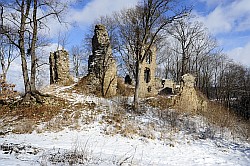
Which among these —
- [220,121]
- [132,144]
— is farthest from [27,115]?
[220,121]

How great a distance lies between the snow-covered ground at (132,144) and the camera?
7797 mm

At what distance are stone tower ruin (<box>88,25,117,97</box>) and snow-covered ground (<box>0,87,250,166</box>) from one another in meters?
4.58

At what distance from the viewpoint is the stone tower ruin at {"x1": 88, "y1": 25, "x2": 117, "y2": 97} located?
18.5m

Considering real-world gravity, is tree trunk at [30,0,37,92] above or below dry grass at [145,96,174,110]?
above

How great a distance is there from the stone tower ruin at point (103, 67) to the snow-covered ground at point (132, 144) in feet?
15.0

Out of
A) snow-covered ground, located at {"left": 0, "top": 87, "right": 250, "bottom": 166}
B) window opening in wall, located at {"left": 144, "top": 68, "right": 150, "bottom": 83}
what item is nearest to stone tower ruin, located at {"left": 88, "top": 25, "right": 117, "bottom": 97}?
snow-covered ground, located at {"left": 0, "top": 87, "right": 250, "bottom": 166}

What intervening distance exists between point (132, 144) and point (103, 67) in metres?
9.28

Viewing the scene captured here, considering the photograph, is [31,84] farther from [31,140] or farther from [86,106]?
[31,140]

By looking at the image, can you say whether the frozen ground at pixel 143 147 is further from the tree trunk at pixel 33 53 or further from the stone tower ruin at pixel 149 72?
the stone tower ruin at pixel 149 72

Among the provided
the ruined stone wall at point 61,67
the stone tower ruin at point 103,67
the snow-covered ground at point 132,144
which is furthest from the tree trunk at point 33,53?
the ruined stone wall at point 61,67

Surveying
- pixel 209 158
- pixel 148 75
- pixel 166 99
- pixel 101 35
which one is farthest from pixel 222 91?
pixel 209 158

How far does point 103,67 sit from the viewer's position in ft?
60.9

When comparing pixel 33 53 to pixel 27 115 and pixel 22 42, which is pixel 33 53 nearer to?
pixel 22 42

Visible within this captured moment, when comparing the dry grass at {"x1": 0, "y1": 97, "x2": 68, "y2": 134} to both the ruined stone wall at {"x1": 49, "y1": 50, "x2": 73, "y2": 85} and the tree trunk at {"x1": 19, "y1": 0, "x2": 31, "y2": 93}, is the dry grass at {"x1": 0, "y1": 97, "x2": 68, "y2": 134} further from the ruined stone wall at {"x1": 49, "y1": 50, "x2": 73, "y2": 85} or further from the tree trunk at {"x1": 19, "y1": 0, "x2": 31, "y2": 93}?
the ruined stone wall at {"x1": 49, "y1": 50, "x2": 73, "y2": 85}
